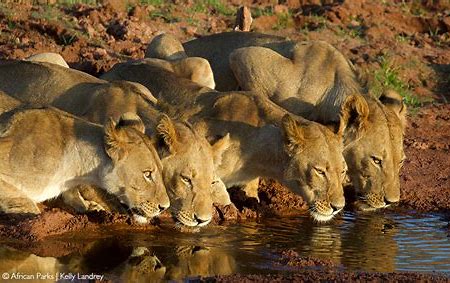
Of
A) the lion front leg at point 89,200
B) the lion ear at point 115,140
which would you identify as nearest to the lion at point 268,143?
the lion front leg at point 89,200

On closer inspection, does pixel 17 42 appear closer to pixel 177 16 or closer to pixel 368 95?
pixel 177 16

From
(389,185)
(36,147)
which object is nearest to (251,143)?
(389,185)

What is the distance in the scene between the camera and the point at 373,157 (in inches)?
509

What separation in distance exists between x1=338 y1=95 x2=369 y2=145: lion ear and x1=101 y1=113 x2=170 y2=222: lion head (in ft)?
8.40

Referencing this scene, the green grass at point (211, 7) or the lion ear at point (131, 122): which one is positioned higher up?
the lion ear at point (131, 122)

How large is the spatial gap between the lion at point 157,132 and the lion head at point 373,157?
5.00 ft

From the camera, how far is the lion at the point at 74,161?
1073 cm

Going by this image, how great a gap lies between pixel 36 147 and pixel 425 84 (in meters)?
9.61

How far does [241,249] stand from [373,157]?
261 cm

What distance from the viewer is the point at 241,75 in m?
14.6

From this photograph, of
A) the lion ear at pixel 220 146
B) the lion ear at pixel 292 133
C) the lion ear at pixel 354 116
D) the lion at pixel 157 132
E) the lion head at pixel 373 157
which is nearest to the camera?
the lion at pixel 157 132

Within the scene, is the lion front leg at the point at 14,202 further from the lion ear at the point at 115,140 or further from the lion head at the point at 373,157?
the lion head at the point at 373,157

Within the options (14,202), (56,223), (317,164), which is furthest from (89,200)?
(317,164)

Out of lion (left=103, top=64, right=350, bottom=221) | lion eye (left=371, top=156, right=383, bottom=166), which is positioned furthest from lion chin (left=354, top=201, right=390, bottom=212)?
lion (left=103, top=64, right=350, bottom=221)
